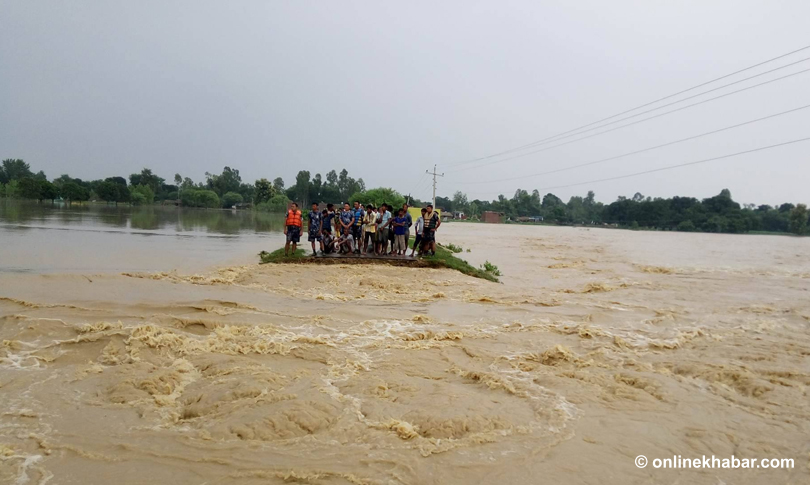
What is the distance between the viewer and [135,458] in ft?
11.4

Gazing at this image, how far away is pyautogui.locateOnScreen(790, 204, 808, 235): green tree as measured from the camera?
Result: 66312mm

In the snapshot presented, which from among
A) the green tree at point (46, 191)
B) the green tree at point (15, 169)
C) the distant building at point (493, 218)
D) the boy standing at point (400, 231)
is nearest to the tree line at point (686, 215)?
the distant building at point (493, 218)

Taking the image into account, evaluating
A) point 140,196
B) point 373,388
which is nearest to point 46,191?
point 140,196

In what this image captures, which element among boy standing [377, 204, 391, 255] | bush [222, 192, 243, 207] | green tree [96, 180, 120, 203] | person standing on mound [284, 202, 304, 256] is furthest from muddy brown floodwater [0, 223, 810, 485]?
bush [222, 192, 243, 207]

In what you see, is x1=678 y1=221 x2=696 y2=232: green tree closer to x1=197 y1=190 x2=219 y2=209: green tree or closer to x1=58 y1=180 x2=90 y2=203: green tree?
x1=197 y1=190 x2=219 y2=209: green tree

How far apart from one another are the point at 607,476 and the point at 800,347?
21.0 ft

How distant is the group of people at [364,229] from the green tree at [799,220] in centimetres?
7561

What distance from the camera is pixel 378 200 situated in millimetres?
56312

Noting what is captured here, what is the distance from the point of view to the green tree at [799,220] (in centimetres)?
6631

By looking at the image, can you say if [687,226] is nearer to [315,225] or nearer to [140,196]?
[315,225]

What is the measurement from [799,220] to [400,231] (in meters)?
76.8

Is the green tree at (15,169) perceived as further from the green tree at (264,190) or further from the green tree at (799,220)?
the green tree at (799,220)

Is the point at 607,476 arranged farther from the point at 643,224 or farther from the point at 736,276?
the point at 643,224

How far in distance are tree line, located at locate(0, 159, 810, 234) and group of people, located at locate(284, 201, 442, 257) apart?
37.3 metres
